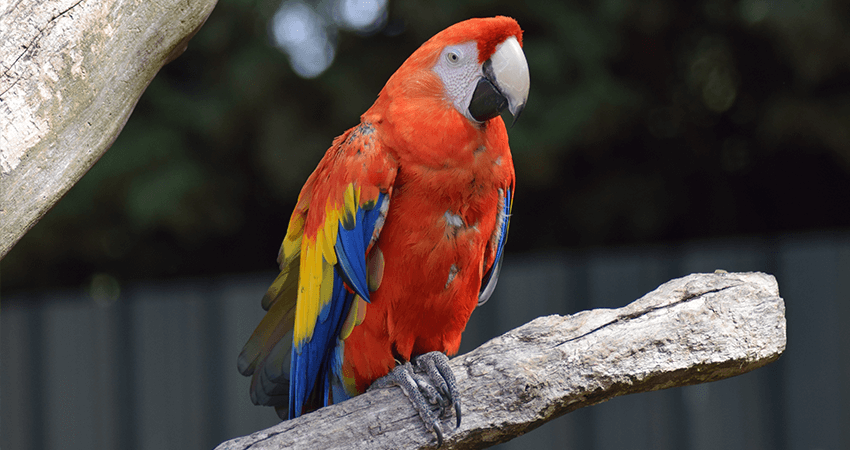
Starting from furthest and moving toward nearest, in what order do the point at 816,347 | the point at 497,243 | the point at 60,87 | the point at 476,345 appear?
the point at 476,345
the point at 816,347
the point at 497,243
the point at 60,87

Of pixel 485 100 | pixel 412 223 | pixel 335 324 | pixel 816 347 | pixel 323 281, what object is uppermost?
pixel 485 100

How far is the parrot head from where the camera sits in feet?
4.98

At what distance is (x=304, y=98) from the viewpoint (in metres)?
3.69

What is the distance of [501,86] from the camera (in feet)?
4.98

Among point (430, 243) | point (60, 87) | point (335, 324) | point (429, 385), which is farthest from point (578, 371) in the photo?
point (60, 87)

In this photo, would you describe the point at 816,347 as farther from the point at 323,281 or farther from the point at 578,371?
the point at 323,281

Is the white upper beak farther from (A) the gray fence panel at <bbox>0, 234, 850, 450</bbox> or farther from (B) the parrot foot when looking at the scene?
(A) the gray fence panel at <bbox>0, 234, 850, 450</bbox>

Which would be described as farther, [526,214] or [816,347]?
[526,214]

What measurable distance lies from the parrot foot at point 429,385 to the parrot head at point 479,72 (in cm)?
61

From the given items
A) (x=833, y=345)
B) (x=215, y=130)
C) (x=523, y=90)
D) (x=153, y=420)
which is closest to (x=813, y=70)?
(x=833, y=345)

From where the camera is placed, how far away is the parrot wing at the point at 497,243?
1769mm

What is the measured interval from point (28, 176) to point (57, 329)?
236cm

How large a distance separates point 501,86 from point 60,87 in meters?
0.94

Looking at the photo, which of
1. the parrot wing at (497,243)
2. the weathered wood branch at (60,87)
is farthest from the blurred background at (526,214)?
the weathered wood branch at (60,87)
